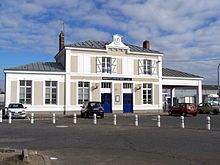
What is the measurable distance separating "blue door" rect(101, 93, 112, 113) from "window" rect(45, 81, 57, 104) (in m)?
5.67

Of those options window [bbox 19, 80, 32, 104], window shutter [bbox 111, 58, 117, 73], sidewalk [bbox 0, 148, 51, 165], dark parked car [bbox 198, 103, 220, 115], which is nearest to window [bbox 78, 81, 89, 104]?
window shutter [bbox 111, 58, 117, 73]

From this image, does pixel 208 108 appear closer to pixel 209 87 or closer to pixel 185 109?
pixel 185 109

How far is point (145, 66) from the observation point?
44.0 m

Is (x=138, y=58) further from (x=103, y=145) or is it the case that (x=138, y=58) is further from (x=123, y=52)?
(x=103, y=145)

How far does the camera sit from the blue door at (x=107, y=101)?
137 ft

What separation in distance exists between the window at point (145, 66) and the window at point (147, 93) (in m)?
1.61

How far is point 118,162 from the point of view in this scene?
10.1m

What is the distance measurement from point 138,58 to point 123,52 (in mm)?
2078

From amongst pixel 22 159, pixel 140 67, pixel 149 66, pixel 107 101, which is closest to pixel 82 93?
pixel 107 101

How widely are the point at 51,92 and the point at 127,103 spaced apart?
930cm

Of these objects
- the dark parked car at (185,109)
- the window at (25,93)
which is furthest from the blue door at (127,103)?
the window at (25,93)

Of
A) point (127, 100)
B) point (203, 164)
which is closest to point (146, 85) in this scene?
point (127, 100)

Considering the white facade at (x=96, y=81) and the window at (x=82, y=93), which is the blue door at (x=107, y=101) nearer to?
the white facade at (x=96, y=81)

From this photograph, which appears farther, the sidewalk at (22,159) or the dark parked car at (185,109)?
the dark parked car at (185,109)
